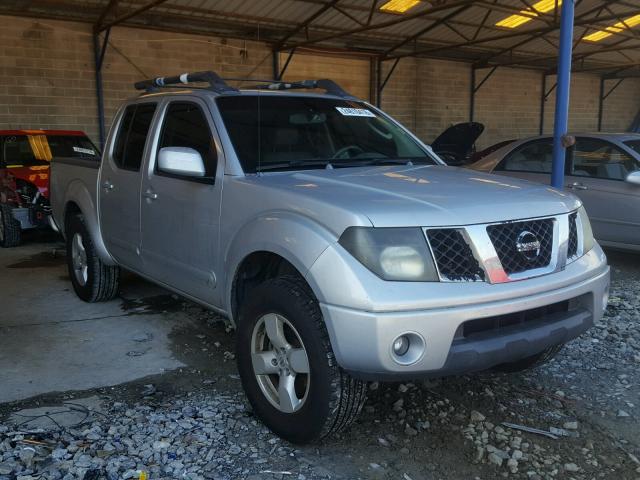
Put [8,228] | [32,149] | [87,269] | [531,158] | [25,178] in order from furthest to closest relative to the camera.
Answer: [32,149]
[8,228]
[25,178]
[531,158]
[87,269]

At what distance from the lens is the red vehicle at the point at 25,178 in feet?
26.4

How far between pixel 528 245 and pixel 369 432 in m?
1.27

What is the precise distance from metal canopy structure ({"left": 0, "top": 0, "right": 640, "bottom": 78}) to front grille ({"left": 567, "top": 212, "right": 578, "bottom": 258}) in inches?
381

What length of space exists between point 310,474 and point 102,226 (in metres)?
3.01

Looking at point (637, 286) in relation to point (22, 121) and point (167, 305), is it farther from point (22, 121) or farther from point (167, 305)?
point (22, 121)

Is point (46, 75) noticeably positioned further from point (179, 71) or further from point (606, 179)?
point (606, 179)

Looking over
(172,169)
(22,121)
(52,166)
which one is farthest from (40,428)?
(22,121)

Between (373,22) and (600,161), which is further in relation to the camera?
(373,22)

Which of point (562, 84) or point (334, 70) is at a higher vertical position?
point (334, 70)

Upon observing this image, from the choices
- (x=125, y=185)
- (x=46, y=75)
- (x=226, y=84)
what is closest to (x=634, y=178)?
(x=226, y=84)

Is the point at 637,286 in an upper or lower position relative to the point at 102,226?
lower

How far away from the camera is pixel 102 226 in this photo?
488 cm

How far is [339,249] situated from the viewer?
2.55 meters

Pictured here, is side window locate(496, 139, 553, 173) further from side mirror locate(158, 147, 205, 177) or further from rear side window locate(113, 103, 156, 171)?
side mirror locate(158, 147, 205, 177)
